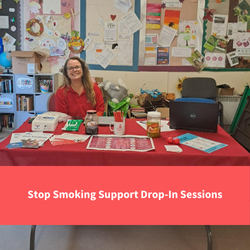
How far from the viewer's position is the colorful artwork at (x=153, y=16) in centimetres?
379

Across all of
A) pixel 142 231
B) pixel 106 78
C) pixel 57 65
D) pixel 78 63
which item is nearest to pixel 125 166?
pixel 142 231

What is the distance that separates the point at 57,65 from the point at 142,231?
308cm

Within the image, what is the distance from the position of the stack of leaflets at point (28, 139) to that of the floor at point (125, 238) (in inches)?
24.1

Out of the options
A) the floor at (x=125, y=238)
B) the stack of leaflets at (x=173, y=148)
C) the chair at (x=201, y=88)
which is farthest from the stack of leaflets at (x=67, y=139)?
the chair at (x=201, y=88)

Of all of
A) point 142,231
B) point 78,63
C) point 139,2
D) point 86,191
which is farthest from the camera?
point 139,2

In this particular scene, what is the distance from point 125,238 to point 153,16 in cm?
317

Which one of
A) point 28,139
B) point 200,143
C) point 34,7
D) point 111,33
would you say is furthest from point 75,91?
point 34,7

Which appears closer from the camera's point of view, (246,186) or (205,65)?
(246,186)

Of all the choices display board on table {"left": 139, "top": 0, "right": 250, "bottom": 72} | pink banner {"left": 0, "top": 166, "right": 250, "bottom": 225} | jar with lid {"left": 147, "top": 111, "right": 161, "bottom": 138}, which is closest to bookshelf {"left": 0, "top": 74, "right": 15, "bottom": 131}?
Result: display board on table {"left": 139, "top": 0, "right": 250, "bottom": 72}

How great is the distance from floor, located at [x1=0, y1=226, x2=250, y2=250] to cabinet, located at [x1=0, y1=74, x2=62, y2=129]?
2.47 meters

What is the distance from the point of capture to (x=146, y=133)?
178 cm

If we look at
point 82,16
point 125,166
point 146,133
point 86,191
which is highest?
point 82,16

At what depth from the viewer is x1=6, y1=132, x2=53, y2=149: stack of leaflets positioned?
58.6 inches

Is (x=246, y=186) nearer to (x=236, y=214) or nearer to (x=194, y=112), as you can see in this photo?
(x=236, y=214)
